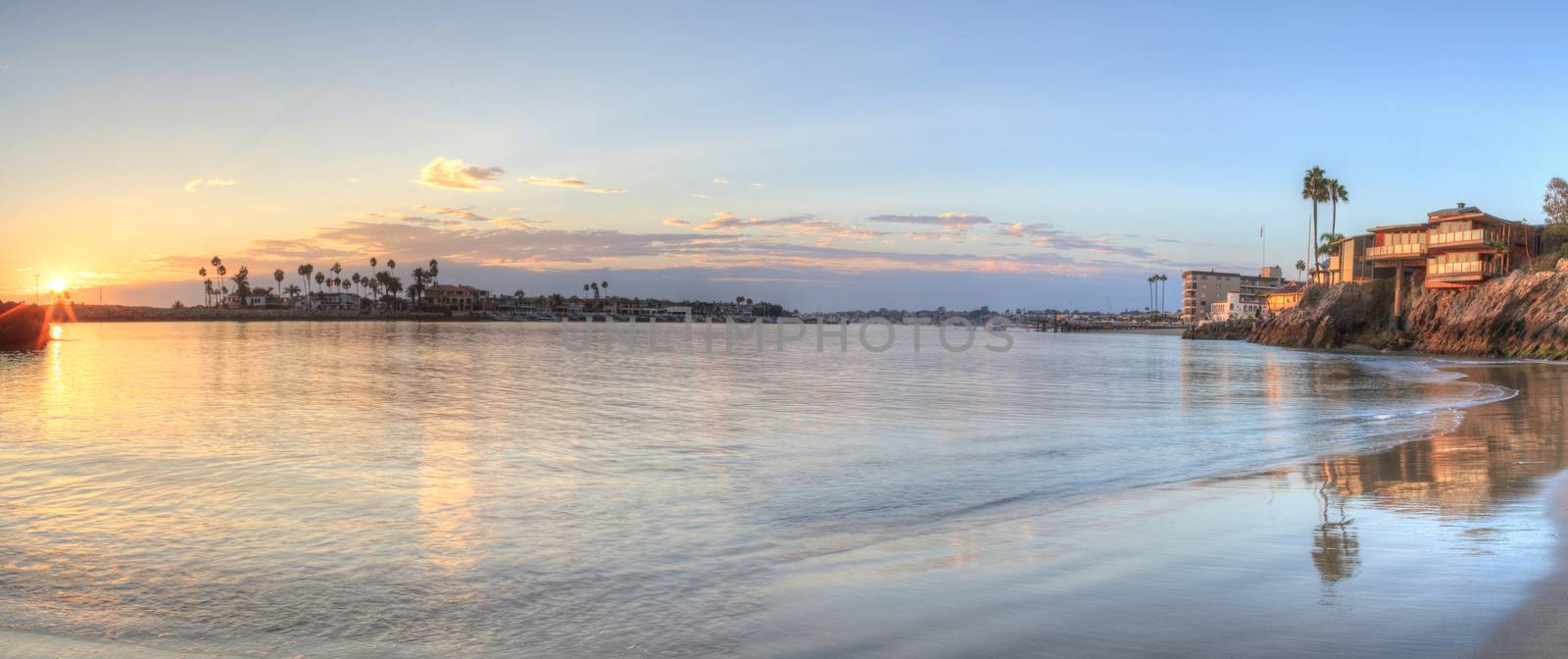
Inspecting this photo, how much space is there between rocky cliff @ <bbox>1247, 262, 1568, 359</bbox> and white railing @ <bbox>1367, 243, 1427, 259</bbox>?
3.01m

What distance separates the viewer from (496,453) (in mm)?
14672

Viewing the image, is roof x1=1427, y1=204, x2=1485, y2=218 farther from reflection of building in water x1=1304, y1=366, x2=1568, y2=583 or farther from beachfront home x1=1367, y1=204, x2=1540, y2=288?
reflection of building in water x1=1304, y1=366, x2=1568, y2=583

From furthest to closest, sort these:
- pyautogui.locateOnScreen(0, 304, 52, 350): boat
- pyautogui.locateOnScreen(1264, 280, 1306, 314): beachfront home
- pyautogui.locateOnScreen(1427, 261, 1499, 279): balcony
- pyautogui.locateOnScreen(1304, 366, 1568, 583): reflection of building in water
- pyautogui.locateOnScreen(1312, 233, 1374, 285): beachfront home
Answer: pyautogui.locateOnScreen(1264, 280, 1306, 314): beachfront home
pyautogui.locateOnScreen(1312, 233, 1374, 285): beachfront home
pyautogui.locateOnScreen(1427, 261, 1499, 279): balcony
pyautogui.locateOnScreen(0, 304, 52, 350): boat
pyautogui.locateOnScreen(1304, 366, 1568, 583): reflection of building in water

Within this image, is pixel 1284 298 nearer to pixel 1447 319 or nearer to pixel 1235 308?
pixel 1235 308

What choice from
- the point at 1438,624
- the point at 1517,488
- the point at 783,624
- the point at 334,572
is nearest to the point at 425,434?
the point at 334,572

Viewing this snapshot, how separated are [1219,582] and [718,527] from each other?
4.90m

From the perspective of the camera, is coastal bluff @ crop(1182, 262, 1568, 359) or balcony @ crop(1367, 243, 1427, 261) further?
balcony @ crop(1367, 243, 1427, 261)

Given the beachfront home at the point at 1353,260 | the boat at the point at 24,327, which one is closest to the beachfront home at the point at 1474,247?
the beachfront home at the point at 1353,260

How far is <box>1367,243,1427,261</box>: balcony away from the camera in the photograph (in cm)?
7112

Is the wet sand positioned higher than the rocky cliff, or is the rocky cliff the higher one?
the rocky cliff

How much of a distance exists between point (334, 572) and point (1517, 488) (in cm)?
1278

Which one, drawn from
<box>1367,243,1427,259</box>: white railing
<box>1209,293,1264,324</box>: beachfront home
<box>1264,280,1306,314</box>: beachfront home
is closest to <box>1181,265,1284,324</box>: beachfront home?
<box>1209,293,1264,324</box>: beachfront home

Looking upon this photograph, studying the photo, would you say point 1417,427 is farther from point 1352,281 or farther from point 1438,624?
point 1352,281

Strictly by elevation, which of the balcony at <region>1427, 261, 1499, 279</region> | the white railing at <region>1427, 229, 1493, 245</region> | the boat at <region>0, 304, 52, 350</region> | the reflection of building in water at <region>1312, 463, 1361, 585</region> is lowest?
the reflection of building in water at <region>1312, 463, 1361, 585</region>
